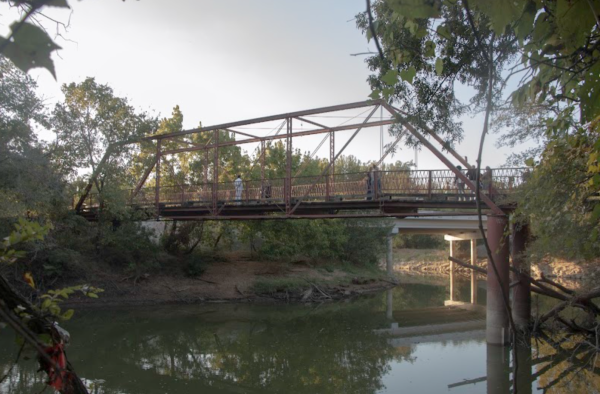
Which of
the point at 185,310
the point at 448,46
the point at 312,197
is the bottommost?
the point at 185,310

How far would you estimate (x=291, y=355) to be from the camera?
607 inches

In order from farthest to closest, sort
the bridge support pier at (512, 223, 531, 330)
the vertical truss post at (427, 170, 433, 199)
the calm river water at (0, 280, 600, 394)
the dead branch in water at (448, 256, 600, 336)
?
the vertical truss post at (427, 170, 433, 199), the bridge support pier at (512, 223, 531, 330), the calm river water at (0, 280, 600, 394), the dead branch in water at (448, 256, 600, 336)

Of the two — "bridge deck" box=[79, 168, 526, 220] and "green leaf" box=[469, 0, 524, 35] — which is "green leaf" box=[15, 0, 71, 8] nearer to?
"green leaf" box=[469, 0, 524, 35]

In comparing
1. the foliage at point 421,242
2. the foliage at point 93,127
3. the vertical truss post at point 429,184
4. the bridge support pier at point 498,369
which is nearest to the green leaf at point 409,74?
the bridge support pier at point 498,369

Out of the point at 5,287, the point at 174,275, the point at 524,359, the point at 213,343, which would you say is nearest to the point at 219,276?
the point at 174,275

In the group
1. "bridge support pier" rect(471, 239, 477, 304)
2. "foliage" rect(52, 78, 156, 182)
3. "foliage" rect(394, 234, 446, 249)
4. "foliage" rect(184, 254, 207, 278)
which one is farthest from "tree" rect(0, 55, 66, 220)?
"foliage" rect(394, 234, 446, 249)

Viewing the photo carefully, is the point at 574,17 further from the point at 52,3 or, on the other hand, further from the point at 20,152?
the point at 20,152

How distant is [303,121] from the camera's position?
1839cm

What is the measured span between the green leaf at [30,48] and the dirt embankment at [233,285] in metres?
23.3

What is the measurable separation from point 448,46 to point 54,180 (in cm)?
1687

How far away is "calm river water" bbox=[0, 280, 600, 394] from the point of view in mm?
12141

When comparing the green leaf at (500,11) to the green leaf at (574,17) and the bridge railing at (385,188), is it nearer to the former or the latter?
the green leaf at (574,17)

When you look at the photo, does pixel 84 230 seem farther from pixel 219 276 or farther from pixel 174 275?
pixel 219 276

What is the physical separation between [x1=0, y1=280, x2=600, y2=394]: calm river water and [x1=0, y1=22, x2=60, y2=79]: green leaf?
10.9 metres
